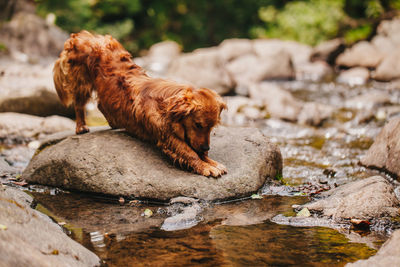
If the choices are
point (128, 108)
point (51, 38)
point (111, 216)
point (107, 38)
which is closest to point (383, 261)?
point (111, 216)

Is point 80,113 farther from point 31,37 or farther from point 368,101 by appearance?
point 31,37

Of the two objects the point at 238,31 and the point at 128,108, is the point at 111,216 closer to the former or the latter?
the point at 128,108

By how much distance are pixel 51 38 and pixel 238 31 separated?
1267 cm

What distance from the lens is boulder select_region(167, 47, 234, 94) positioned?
1396 cm

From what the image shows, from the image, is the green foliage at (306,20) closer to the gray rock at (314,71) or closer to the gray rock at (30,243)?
the gray rock at (314,71)

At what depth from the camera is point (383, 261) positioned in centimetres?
337

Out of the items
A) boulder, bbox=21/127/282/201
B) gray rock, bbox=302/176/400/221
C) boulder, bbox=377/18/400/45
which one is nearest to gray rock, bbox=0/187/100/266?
boulder, bbox=21/127/282/201

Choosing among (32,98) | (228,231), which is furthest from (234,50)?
(228,231)

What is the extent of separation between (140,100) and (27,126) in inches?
172

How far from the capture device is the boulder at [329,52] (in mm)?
20016

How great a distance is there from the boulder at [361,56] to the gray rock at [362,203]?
548 inches

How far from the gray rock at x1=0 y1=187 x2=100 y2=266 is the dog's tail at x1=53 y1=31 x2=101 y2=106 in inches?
111

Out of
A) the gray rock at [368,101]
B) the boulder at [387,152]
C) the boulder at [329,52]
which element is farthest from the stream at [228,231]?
the boulder at [329,52]

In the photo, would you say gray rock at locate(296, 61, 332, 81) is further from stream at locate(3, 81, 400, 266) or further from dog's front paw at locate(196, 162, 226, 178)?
dog's front paw at locate(196, 162, 226, 178)
